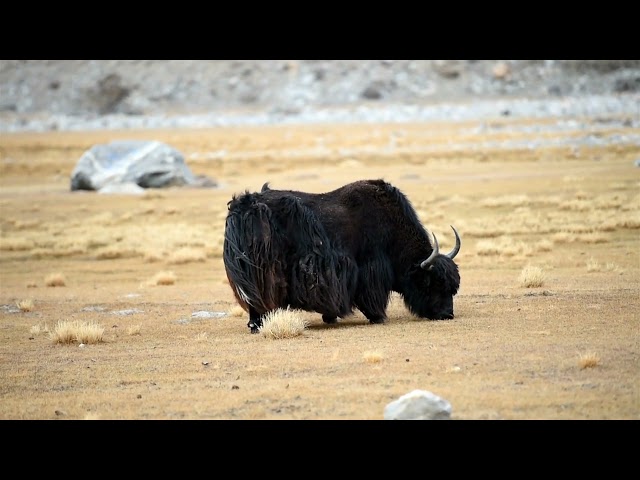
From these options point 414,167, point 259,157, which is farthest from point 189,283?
point 259,157

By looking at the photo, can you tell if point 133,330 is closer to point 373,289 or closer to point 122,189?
point 373,289

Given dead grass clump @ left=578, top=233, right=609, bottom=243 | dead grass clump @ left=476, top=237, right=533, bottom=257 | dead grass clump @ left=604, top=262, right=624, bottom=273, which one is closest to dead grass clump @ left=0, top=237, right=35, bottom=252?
dead grass clump @ left=476, top=237, right=533, bottom=257

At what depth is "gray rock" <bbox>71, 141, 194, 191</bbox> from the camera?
36.6 metres

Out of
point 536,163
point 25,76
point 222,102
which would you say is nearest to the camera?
point 536,163

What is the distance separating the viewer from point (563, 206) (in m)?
26.8

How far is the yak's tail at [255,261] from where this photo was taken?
1206 cm

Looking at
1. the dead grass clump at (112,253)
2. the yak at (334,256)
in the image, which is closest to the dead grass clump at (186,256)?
the dead grass clump at (112,253)

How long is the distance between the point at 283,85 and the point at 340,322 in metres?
87.6

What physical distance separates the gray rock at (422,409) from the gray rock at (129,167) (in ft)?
100

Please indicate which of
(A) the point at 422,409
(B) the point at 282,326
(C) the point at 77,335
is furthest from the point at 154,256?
(A) the point at 422,409

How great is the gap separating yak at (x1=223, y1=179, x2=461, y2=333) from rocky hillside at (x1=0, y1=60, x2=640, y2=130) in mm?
72037

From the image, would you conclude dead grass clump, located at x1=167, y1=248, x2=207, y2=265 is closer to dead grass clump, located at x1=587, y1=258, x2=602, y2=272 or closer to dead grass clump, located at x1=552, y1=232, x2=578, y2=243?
dead grass clump, located at x1=552, y1=232, x2=578, y2=243
